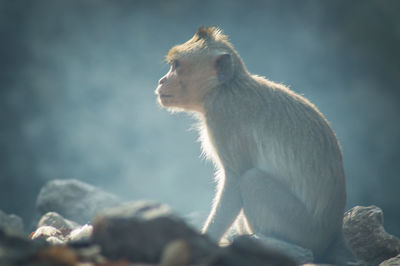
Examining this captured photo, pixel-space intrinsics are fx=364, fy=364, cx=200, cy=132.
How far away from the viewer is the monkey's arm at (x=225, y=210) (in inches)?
125

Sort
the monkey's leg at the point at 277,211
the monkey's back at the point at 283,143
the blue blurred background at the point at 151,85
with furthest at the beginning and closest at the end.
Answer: the blue blurred background at the point at 151,85
the monkey's back at the point at 283,143
the monkey's leg at the point at 277,211

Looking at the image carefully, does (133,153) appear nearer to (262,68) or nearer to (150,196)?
(150,196)

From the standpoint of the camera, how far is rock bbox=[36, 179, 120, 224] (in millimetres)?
5574

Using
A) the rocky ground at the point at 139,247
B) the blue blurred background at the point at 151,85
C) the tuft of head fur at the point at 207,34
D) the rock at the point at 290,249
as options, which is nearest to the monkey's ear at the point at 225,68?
the tuft of head fur at the point at 207,34

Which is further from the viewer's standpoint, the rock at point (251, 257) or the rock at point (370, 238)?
the rock at point (370, 238)

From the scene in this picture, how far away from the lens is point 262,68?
8.16 metres

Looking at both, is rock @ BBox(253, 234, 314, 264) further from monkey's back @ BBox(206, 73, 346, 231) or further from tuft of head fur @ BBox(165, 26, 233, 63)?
tuft of head fur @ BBox(165, 26, 233, 63)

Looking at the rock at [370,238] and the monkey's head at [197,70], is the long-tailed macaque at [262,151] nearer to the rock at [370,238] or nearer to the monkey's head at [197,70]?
the monkey's head at [197,70]

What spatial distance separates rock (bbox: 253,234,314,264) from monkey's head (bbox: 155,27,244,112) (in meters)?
1.42

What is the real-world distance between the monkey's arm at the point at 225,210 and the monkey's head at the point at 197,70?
86cm

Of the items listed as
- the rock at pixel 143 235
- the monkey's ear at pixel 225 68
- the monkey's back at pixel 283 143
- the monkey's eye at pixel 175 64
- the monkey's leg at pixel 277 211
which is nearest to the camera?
the rock at pixel 143 235

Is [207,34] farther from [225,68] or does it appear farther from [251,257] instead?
[251,257]

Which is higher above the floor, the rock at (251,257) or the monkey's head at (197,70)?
the monkey's head at (197,70)

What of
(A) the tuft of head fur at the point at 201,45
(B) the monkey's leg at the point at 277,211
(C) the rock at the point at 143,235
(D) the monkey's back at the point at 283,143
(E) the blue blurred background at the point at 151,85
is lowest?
(C) the rock at the point at 143,235
